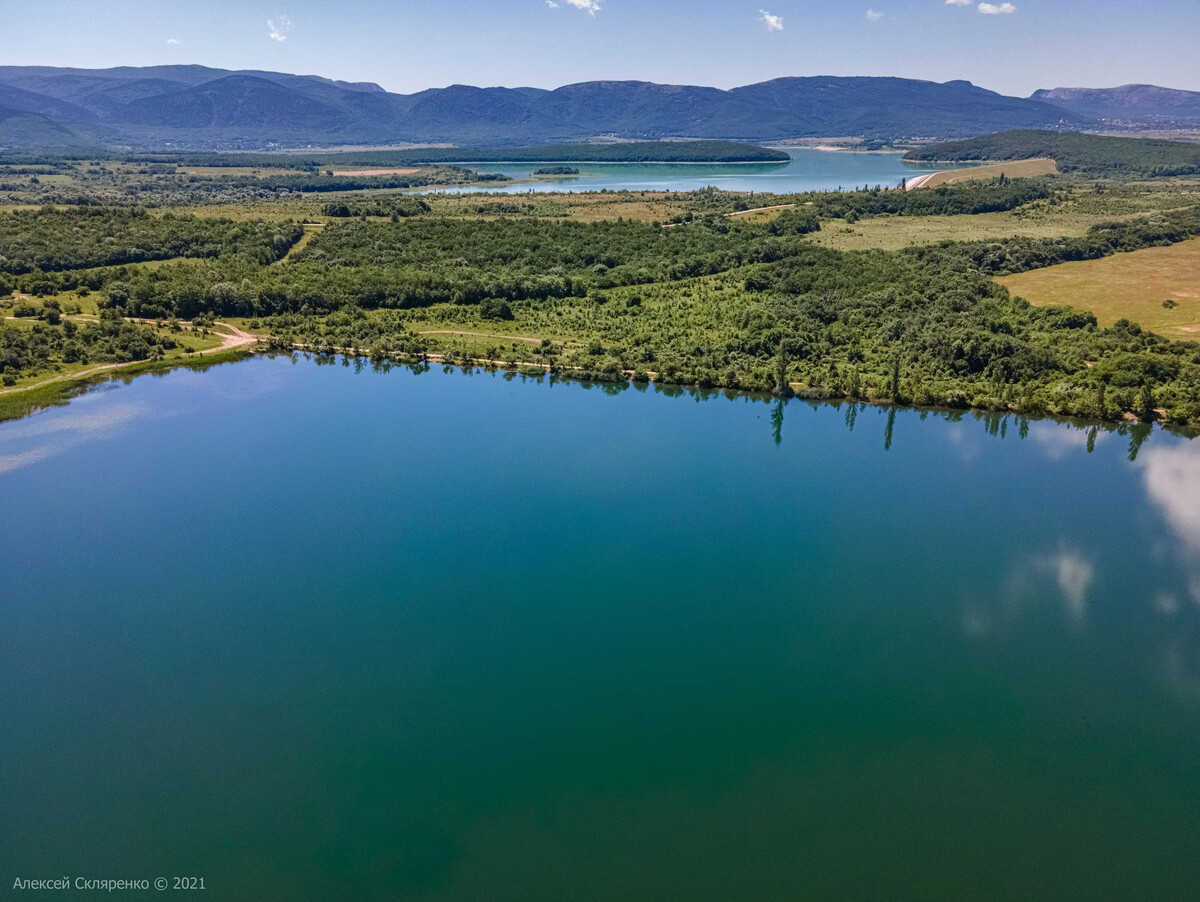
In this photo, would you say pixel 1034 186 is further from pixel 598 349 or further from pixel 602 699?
pixel 602 699

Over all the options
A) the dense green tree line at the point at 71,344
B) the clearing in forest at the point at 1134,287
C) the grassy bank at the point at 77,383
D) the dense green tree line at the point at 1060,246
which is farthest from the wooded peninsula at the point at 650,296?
the clearing in forest at the point at 1134,287

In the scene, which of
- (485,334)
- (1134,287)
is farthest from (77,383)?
(1134,287)

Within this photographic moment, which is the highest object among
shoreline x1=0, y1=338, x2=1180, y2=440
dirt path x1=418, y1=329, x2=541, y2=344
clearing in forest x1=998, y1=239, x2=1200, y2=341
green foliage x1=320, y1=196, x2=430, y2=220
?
green foliage x1=320, y1=196, x2=430, y2=220

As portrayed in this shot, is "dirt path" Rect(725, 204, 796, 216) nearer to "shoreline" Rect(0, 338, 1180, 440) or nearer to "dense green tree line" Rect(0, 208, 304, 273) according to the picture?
"dense green tree line" Rect(0, 208, 304, 273)

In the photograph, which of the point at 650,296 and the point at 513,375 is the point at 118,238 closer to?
the point at 513,375

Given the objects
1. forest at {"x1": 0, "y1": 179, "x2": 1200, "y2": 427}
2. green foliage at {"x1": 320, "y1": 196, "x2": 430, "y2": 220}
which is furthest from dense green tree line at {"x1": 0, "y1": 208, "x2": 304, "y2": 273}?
green foliage at {"x1": 320, "y1": 196, "x2": 430, "y2": 220}

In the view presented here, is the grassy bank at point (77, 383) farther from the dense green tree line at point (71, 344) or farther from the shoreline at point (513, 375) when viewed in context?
the dense green tree line at point (71, 344)
